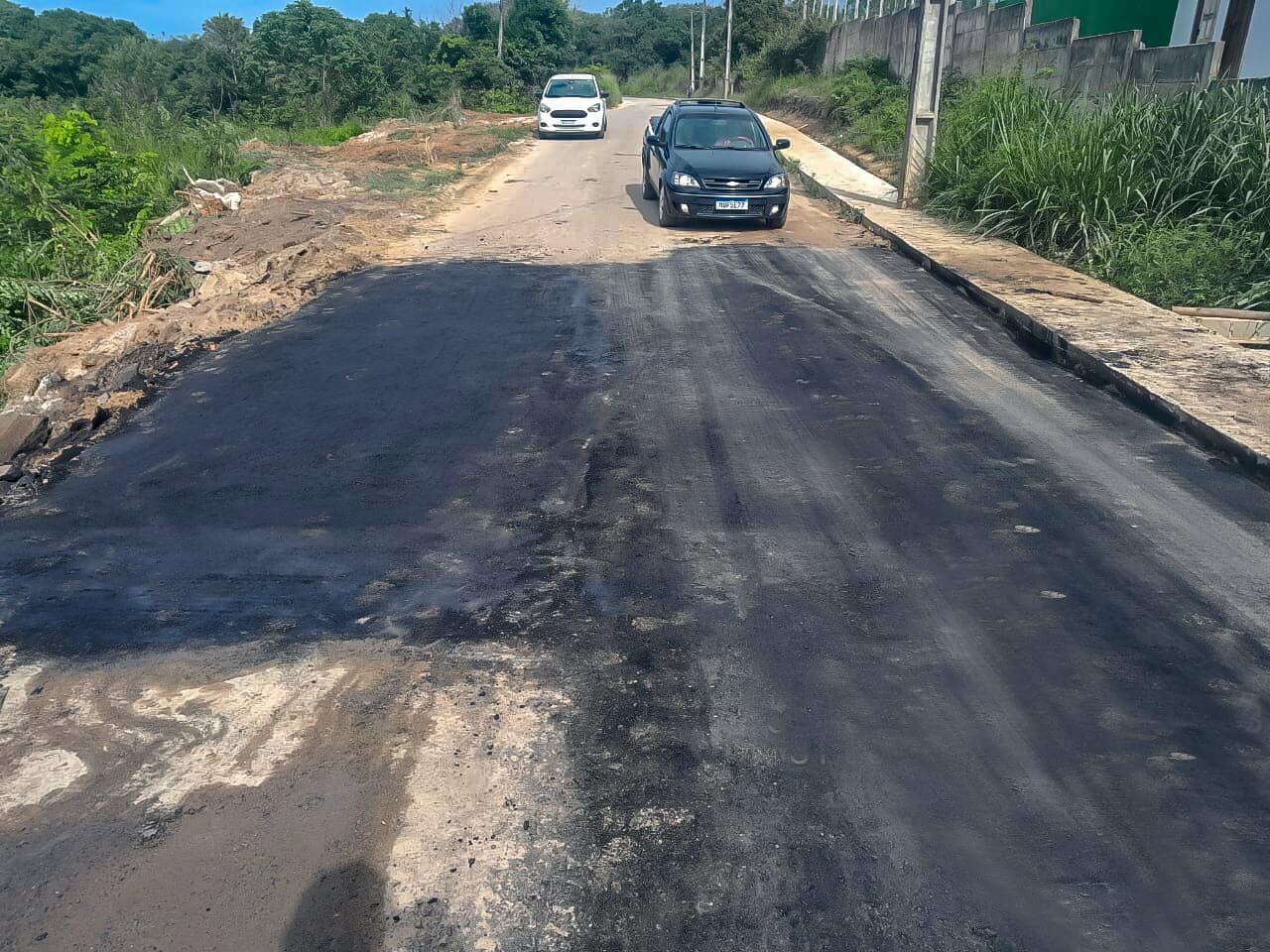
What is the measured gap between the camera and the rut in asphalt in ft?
10.2

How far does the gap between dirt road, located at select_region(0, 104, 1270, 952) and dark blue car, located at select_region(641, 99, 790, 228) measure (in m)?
7.05

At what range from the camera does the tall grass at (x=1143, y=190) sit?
1100cm

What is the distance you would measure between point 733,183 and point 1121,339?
6.95 meters

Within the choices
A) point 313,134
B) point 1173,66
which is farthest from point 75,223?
point 313,134

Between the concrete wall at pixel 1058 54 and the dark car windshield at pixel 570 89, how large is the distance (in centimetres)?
970

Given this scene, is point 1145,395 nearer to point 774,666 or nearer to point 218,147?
point 774,666

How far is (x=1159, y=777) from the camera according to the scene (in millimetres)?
3523

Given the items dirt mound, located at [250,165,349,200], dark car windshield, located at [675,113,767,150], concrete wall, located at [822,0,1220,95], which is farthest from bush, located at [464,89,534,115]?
dark car windshield, located at [675,113,767,150]

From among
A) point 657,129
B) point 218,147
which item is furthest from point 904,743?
point 218,147

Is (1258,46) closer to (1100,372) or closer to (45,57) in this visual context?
(1100,372)

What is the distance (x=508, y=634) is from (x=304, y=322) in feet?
21.4

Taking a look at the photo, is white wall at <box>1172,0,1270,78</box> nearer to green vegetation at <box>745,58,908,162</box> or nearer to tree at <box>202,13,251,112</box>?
green vegetation at <box>745,58,908,162</box>

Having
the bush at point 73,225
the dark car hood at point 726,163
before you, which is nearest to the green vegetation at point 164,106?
the bush at point 73,225

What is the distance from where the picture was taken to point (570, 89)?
3036cm
